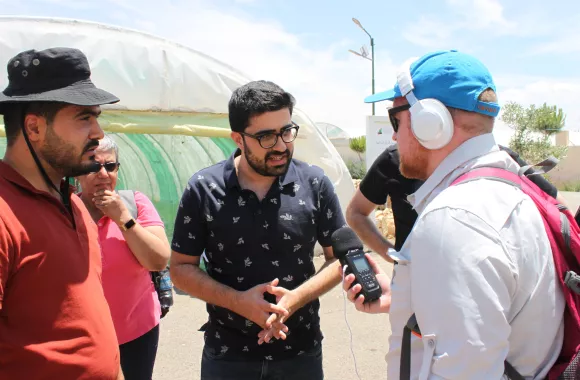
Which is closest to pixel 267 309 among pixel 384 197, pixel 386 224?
pixel 384 197

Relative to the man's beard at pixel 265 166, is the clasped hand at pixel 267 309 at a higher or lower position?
lower

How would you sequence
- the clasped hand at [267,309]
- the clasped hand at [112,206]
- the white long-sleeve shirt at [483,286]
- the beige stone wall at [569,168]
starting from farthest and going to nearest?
the beige stone wall at [569,168] → the clasped hand at [112,206] → the clasped hand at [267,309] → the white long-sleeve shirt at [483,286]

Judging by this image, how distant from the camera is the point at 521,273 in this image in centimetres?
146

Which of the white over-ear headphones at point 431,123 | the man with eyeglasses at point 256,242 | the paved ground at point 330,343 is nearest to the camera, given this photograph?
the white over-ear headphones at point 431,123

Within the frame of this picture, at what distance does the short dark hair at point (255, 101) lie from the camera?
2658 mm

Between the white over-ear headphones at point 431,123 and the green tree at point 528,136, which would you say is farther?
the green tree at point 528,136

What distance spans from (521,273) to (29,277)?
1.73m

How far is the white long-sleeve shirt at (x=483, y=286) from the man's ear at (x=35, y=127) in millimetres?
1599

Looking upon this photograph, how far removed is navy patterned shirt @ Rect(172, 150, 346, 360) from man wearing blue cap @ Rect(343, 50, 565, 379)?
1.02 metres

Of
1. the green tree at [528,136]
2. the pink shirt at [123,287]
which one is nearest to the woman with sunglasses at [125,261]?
the pink shirt at [123,287]

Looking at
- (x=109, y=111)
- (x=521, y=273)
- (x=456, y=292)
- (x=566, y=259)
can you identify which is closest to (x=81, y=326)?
(x=456, y=292)

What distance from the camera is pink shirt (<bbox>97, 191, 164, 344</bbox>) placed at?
10.0 feet

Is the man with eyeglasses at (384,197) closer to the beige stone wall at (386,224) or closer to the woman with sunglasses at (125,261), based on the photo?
the woman with sunglasses at (125,261)

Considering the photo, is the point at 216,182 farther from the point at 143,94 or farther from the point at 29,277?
the point at 143,94
